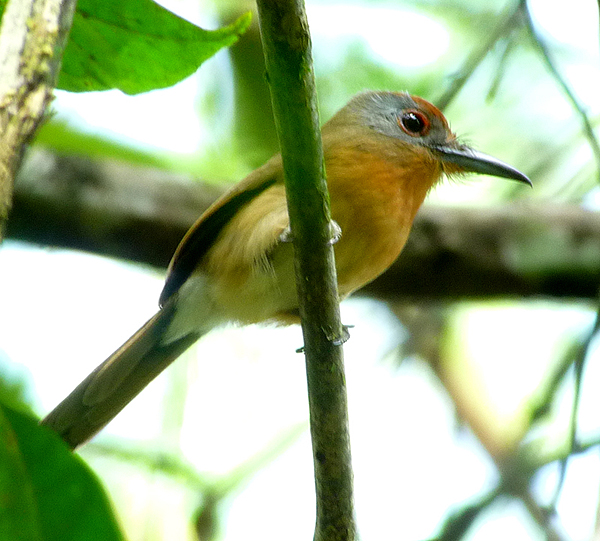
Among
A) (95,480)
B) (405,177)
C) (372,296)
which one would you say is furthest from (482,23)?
(95,480)

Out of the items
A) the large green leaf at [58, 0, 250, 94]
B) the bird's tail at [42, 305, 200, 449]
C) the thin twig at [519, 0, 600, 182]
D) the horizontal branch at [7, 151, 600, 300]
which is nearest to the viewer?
the large green leaf at [58, 0, 250, 94]

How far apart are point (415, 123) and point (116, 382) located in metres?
2.05

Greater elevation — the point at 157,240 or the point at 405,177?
the point at 405,177

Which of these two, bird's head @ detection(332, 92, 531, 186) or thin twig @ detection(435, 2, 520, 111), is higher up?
thin twig @ detection(435, 2, 520, 111)

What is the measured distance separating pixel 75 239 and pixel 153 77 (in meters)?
2.46

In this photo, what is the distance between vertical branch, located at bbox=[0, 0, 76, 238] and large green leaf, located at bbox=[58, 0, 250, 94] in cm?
38

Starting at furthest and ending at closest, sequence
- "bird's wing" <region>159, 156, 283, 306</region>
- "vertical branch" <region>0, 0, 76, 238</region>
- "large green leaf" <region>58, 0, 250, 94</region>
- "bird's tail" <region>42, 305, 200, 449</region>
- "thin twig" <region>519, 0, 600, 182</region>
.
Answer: "thin twig" <region>519, 0, 600, 182</region> → "bird's wing" <region>159, 156, 283, 306</region> → "bird's tail" <region>42, 305, 200, 449</region> → "large green leaf" <region>58, 0, 250, 94</region> → "vertical branch" <region>0, 0, 76, 238</region>

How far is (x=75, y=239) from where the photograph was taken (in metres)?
4.52

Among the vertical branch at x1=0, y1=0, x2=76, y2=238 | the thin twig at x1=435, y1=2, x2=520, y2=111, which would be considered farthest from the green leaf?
the thin twig at x1=435, y1=2, x2=520, y2=111

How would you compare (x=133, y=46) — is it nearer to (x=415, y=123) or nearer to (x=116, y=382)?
(x=116, y=382)

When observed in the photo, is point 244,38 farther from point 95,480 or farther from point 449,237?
point 95,480

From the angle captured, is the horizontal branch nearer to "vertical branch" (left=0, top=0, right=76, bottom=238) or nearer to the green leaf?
"vertical branch" (left=0, top=0, right=76, bottom=238)

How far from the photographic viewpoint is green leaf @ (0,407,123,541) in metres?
1.34

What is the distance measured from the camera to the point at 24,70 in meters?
1.60
